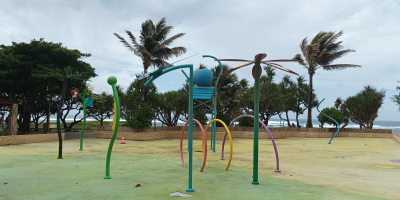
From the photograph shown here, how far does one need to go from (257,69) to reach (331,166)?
5436mm

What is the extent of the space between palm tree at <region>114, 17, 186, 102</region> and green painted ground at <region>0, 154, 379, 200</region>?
49.5 feet

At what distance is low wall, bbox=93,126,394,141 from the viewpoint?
21719 mm

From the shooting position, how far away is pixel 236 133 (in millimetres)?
25609

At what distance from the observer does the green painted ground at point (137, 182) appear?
5316 mm

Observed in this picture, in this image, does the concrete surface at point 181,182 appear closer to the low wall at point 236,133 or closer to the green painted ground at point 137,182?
the green painted ground at point 137,182

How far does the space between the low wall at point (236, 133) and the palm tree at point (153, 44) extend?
9.94 ft

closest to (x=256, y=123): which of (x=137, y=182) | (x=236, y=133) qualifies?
(x=137, y=182)

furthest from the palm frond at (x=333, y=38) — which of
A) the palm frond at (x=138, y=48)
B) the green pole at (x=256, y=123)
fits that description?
the green pole at (x=256, y=123)

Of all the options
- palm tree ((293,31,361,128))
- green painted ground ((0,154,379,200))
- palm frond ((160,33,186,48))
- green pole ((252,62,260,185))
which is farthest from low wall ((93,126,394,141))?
green pole ((252,62,260,185))

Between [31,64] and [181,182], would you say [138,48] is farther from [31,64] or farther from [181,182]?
[181,182]

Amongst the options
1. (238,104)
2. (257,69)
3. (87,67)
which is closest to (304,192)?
(257,69)

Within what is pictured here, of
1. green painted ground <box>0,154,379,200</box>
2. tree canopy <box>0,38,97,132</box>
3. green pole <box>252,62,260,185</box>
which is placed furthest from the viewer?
tree canopy <box>0,38,97,132</box>

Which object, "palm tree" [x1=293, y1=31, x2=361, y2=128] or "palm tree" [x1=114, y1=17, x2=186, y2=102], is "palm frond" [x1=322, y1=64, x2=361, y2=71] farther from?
"palm tree" [x1=114, y1=17, x2=186, y2=102]

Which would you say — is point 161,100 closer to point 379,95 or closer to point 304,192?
point 304,192
